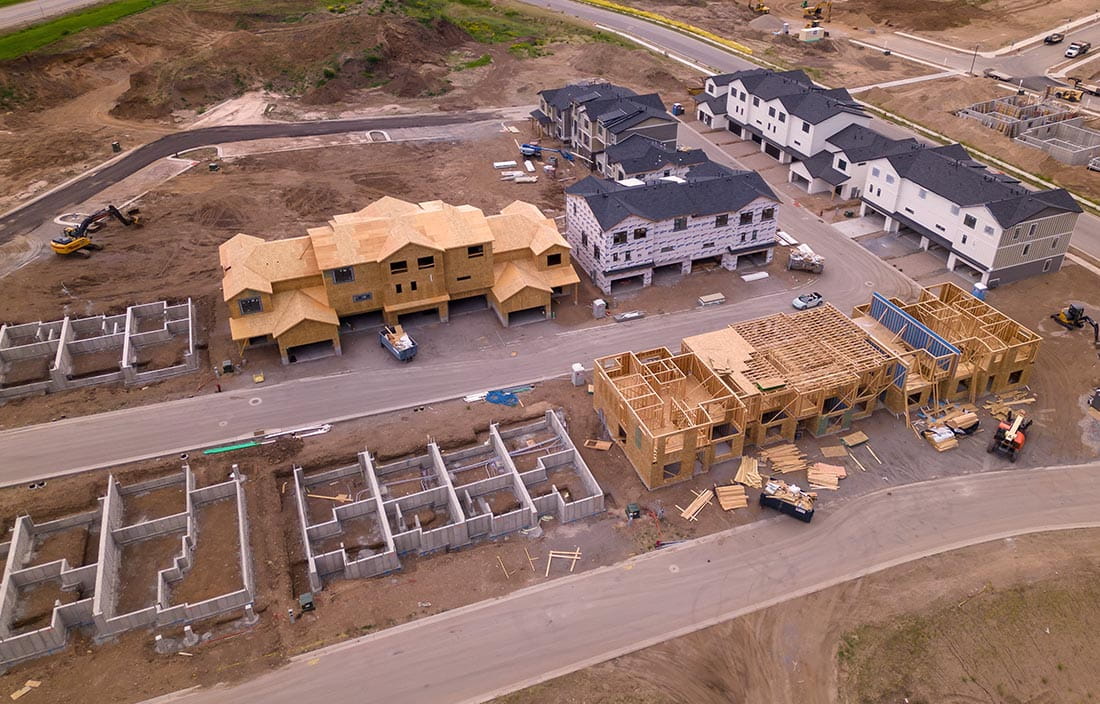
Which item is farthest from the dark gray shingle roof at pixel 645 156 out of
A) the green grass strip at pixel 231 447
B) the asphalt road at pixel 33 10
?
the asphalt road at pixel 33 10

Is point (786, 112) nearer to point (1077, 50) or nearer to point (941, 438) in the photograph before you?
point (941, 438)

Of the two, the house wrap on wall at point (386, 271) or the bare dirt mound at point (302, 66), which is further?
the bare dirt mound at point (302, 66)

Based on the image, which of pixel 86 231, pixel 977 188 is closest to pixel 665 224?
pixel 977 188

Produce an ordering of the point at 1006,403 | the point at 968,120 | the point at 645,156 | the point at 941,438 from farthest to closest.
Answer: the point at 968,120
the point at 645,156
the point at 1006,403
the point at 941,438

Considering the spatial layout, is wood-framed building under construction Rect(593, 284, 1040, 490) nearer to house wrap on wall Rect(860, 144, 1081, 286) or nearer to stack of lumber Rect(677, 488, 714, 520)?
stack of lumber Rect(677, 488, 714, 520)

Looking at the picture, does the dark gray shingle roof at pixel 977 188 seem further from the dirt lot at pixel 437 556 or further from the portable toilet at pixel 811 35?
Answer: the portable toilet at pixel 811 35

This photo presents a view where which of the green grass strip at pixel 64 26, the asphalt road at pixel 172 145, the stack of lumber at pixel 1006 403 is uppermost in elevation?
the green grass strip at pixel 64 26

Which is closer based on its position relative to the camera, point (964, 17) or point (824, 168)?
point (824, 168)
